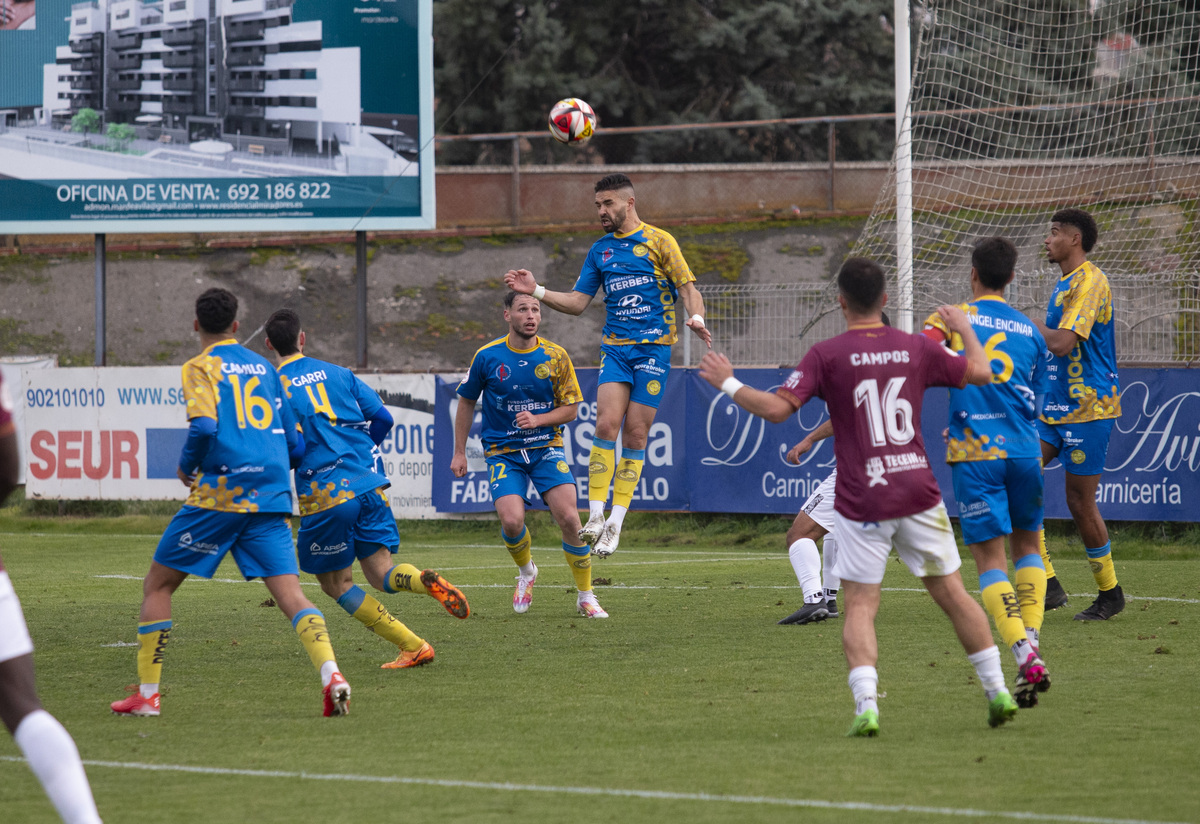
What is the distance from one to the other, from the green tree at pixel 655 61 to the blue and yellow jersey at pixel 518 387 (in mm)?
19114

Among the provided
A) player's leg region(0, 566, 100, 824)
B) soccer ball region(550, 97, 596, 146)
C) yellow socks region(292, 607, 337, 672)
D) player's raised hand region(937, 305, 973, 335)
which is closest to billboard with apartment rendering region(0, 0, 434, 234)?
soccer ball region(550, 97, 596, 146)

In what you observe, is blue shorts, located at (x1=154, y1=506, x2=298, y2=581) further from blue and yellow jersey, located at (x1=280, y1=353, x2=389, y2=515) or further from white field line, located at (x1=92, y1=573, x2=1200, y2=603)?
white field line, located at (x1=92, y1=573, x2=1200, y2=603)

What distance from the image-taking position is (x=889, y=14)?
99.2 ft

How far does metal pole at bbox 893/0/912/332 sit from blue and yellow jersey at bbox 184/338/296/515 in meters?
8.37

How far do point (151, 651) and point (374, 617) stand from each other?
4.47 ft

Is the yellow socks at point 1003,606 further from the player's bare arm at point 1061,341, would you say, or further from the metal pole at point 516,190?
the metal pole at point 516,190

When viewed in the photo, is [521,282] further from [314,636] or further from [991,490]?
[991,490]

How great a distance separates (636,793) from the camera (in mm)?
4594

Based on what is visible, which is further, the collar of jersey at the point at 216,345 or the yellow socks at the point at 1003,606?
the collar of jersey at the point at 216,345

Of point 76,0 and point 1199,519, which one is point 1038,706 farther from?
point 76,0

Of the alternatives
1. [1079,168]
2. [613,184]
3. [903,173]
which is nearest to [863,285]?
[613,184]

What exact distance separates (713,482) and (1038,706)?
30.6 ft

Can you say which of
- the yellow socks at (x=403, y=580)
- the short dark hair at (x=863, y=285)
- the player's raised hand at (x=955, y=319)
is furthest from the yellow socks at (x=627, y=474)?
the short dark hair at (x=863, y=285)

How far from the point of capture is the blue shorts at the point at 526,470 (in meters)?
9.41
